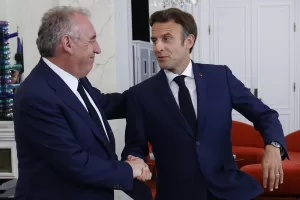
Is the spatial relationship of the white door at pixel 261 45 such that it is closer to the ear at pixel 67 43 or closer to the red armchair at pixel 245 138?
the red armchair at pixel 245 138

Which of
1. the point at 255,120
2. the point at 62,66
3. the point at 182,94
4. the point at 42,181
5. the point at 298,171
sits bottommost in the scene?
the point at 298,171

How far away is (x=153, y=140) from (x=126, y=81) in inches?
36.0

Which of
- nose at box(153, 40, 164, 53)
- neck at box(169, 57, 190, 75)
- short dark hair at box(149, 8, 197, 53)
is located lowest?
neck at box(169, 57, 190, 75)

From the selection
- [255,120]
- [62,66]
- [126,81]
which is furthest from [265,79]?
[62,66]

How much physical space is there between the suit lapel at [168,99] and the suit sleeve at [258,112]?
0.26m

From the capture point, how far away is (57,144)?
4.80ft

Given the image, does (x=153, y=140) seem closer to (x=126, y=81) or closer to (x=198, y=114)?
(x=198, y=114)

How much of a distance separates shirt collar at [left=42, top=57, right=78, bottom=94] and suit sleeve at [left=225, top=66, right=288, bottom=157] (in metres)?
0.68

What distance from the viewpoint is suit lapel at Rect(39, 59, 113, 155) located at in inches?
61.4

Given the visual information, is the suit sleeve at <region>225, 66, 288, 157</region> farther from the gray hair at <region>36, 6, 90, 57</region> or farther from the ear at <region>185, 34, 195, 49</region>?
the gray hair at <region>36, 6, 90, 57</region>

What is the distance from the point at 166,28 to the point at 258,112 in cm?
53

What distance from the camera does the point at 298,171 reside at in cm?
298

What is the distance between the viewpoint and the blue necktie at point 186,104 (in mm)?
1827

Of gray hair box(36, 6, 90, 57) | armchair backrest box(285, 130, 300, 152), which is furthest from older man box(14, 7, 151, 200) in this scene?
armchair backrest box(285, 130, 300, 152)
